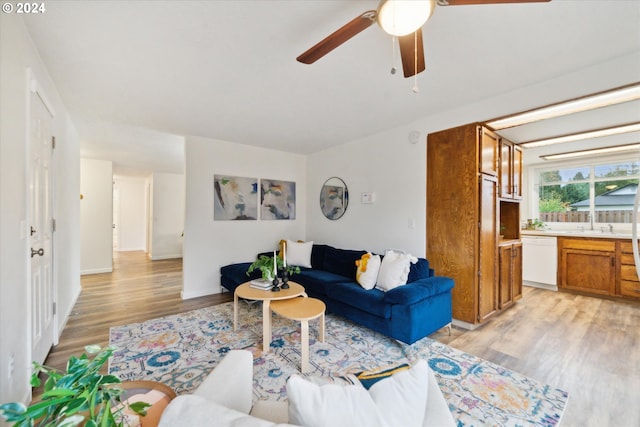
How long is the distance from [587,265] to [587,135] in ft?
6.90

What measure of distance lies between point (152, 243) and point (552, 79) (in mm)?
8503

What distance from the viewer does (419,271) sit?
291 cm

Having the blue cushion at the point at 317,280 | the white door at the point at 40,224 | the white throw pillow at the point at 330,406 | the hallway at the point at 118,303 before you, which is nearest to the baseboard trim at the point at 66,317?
the hallway at the point at 118,303

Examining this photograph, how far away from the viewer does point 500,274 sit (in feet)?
10.9

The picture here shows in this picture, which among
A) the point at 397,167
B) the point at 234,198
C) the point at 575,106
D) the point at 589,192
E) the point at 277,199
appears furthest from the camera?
the point at 277,199

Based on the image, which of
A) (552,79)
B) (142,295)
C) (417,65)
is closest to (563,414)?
(417,65)

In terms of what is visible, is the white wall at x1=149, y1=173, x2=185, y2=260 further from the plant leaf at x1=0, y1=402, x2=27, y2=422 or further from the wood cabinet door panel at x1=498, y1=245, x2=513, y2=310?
the plant leaf at x1=0, y1=402, x2=27, y2=422

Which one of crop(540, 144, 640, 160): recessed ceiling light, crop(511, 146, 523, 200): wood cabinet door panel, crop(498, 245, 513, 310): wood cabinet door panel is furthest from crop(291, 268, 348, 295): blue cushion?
crop(540, 144, 640, 160): recessed ceiling light

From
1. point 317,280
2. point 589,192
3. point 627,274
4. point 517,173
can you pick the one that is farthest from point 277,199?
point 589,192

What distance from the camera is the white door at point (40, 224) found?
197 centimetres

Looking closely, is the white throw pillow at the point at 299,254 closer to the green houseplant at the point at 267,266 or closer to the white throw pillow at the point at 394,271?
the green houseplant at the point at 267,266

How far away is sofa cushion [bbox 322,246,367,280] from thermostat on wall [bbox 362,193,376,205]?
828 millimetres

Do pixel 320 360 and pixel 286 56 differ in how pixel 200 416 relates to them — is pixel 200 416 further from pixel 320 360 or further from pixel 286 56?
pixel 286 56

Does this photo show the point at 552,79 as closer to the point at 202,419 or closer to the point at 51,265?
the point at 202,419
